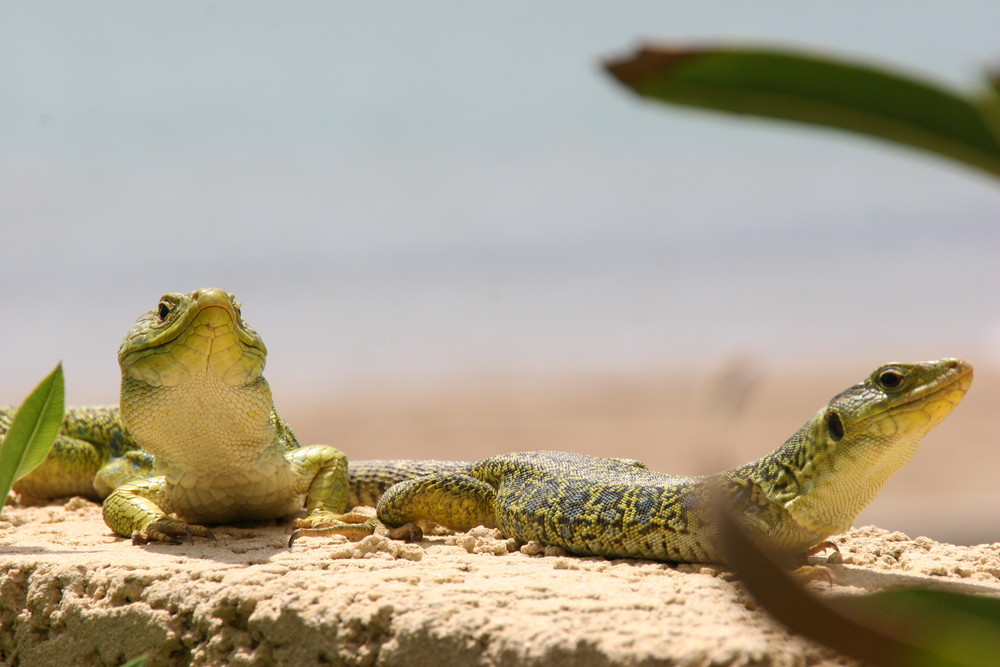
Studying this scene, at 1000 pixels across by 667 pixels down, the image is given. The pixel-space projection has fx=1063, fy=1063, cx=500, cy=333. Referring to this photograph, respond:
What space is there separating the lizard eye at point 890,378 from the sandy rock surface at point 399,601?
74 centimetres

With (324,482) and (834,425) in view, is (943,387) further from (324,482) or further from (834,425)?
(324,482)

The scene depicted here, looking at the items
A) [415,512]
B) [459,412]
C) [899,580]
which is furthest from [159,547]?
[459,412]

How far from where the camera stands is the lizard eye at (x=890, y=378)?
411cm

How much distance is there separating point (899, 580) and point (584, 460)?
2.05 metres

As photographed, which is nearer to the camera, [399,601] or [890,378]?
[399,601]

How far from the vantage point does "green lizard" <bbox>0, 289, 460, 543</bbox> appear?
5.15 m

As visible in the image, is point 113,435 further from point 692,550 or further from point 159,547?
point 692,550

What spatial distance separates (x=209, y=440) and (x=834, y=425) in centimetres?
310

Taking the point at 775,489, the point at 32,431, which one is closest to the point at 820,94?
the point at 775,489

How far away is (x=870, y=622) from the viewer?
2059 millimetres

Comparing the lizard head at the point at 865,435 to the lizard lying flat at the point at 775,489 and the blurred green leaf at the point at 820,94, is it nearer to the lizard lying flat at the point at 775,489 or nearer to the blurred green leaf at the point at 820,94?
the lizard lying flat at the point at 775,489

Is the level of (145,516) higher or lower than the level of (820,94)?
lower

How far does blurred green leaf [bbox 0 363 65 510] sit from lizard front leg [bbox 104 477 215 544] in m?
1.43

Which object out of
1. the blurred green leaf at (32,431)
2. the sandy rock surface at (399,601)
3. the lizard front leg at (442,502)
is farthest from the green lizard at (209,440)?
the blurred green leaf at (32,431)
